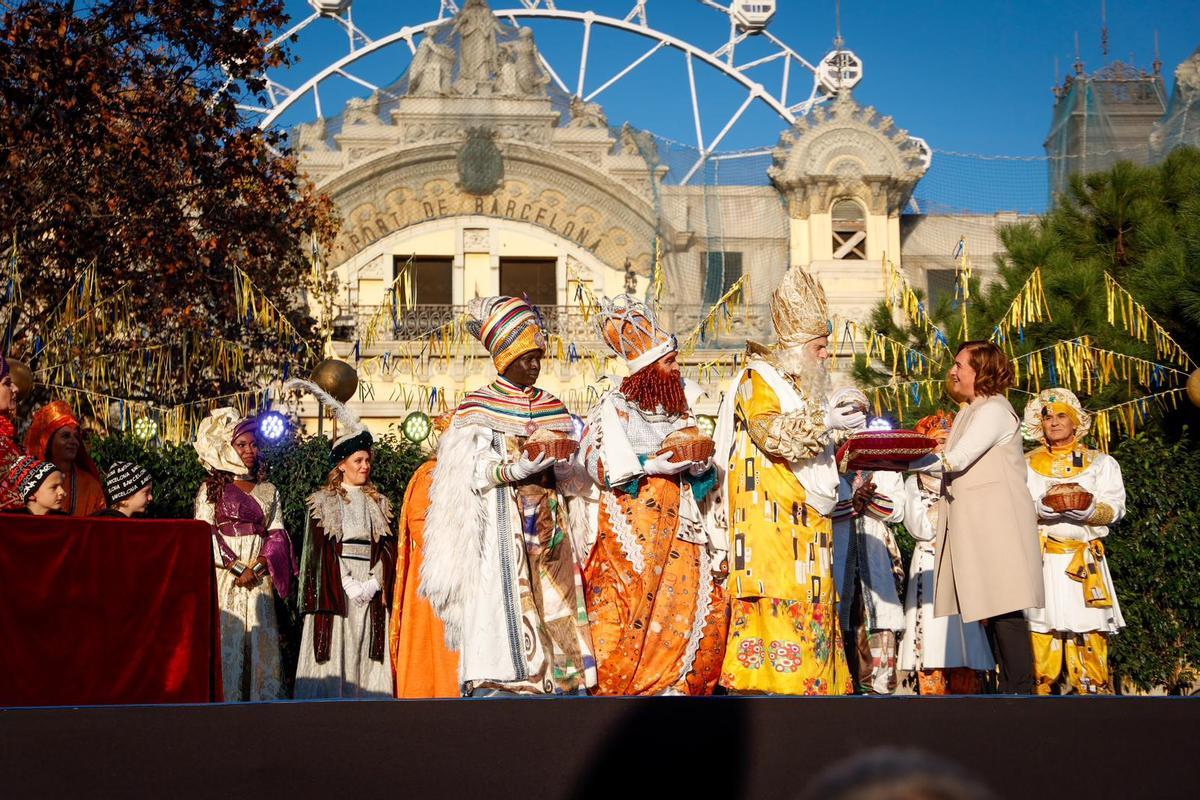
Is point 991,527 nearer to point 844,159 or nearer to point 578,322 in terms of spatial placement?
point 578,322

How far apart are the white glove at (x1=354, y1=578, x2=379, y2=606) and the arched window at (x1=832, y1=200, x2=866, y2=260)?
52.5 feet

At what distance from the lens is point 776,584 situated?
5984 millimetres

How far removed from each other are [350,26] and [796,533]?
20587 mm

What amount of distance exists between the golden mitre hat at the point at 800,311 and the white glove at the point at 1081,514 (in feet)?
5.78

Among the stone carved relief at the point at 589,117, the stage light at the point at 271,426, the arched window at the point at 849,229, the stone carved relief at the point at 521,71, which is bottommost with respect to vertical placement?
the stage light at the point at 271,426

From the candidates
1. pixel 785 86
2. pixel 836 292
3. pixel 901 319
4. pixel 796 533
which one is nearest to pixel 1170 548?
pixel 796 533

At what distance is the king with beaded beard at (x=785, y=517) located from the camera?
19.5ft

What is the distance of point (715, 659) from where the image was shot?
20.4 feet

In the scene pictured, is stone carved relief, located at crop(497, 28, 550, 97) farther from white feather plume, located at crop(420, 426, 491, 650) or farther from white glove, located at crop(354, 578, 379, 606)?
white feather plume, located at crop(420, 426, 491, 650)

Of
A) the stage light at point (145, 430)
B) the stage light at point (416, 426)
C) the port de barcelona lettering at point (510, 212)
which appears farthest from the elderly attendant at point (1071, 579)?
the port de barcelona lettering at point (510, 212)

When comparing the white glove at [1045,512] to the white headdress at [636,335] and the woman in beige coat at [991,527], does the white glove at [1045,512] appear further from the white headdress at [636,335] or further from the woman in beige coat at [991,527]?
the white headdress at [636,335]

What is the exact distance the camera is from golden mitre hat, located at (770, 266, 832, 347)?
6371 mm

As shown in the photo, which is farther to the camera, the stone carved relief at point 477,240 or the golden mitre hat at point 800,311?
the stone carved relief at point 477,240

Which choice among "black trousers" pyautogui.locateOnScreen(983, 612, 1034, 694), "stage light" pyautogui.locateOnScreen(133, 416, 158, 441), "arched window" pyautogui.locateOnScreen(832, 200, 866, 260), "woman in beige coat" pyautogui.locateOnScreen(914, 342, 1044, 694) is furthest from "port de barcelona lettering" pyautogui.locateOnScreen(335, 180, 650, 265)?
"black trousers" pyautogui.locateOnScreen(983, 612, 1034, 694)
